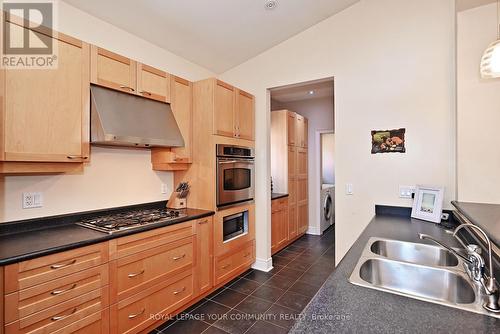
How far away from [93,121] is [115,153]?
0.49 metres

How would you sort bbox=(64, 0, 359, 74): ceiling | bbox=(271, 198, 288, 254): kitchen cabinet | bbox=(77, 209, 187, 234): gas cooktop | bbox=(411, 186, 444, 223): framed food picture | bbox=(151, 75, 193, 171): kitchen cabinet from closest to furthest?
bbox=(77, 209, 187, 234): gas cooktop → bbox=(411, 186, 444, 223): framed food picture → bbox=(64, 0, 359, 74): ceiling → bbox=(151, 75, 193, 171): kitchen cabinet → bbox=(271, 198, 288, 254): kitchen cabinet

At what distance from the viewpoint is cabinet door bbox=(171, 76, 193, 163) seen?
8.65 feet

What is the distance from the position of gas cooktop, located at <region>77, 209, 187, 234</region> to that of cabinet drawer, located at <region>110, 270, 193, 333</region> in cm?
53

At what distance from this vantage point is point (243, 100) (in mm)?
3146

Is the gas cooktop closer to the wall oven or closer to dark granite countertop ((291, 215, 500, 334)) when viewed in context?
the wall oven

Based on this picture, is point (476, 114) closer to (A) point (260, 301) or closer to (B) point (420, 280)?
(B) point (420, 280)

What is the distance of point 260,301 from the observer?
2.53m

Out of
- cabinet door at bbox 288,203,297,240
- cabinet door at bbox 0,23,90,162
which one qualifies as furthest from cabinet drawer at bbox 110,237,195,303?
cabinet door at bbox 288,203,297,240

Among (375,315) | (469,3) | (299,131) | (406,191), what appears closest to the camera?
(375,315)

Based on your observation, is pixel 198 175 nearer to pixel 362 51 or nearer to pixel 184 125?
pixel 184 125

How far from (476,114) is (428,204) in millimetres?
821

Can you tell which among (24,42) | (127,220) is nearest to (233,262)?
(127,220)

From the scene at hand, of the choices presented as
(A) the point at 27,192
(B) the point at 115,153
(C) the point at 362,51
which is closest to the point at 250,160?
(B) the point at 115,153

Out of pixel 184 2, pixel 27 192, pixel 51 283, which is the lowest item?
pixel 51 283
